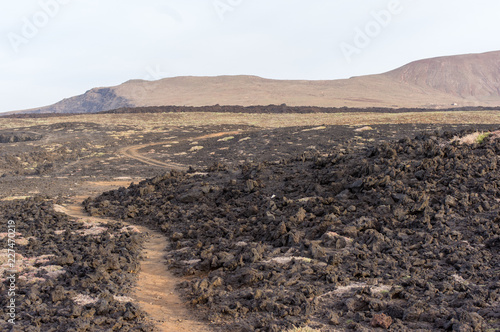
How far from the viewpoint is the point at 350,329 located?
17.1 feet

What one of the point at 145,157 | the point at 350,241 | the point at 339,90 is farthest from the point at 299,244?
the point at 339,90

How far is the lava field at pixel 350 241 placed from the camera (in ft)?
18.2

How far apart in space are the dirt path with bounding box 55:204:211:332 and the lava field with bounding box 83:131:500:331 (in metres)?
0.25

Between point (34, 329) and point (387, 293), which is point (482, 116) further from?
point (34, 329)

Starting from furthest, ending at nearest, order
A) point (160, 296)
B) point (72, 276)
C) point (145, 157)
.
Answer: point (145, 157) < point (72, 276) < point (160, 296)

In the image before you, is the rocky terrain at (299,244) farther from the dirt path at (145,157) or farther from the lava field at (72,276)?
the dirt path at (145,157)

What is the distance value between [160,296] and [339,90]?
113 meters

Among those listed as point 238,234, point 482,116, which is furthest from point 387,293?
point 482,116

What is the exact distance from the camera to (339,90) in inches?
4505

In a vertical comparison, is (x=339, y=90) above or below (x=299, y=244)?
above

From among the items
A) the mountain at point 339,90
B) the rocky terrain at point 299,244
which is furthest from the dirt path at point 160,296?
the mountain at point 339,90

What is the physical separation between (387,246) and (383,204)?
1.77 m

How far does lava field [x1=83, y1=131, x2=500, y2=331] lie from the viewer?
18.2 ft

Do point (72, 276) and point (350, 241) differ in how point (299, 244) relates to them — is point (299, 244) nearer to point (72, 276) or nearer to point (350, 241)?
point (350, 241)
